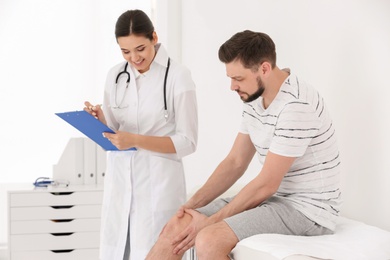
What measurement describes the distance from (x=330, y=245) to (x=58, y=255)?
2272mm

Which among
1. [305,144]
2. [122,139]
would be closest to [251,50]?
[305,144]

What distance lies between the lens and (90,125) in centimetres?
254

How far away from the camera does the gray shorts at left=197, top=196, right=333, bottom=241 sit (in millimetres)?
2207

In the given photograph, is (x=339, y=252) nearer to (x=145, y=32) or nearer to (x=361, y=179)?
(x=361, y=179)

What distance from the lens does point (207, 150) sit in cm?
419

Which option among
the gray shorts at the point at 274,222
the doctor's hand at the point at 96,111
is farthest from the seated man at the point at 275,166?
the doctor's hand at the point at 96,111

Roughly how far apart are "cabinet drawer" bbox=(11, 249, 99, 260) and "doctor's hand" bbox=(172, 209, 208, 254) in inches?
69.6

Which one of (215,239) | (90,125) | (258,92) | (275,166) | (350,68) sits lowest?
(215,239)

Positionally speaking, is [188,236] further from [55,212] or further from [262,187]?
[55,212]

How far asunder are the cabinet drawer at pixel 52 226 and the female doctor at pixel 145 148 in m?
1.40

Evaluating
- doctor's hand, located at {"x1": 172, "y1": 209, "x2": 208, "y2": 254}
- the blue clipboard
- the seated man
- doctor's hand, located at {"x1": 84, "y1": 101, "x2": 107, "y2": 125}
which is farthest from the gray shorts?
doctor's hand, located at {"x1": 84, "y1": 101, "x2": 107, "y2": 125}

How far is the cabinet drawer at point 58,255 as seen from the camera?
12.9ft

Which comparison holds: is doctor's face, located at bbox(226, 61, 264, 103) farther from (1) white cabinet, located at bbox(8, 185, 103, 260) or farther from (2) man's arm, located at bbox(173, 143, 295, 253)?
(1) white cabinet, located at bbox(8, 185, 103, 260)

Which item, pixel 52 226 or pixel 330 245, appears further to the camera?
pixel 52 226
